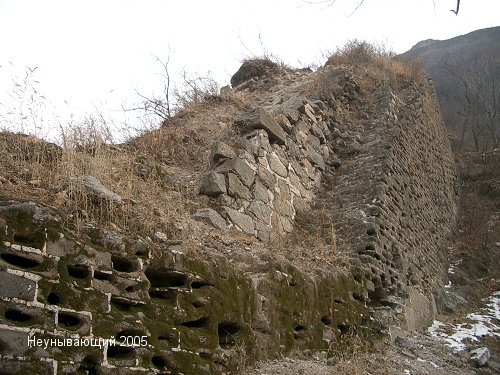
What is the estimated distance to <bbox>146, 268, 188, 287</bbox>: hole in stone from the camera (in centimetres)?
352

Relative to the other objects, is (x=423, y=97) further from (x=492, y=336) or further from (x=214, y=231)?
(x=214, y=231)

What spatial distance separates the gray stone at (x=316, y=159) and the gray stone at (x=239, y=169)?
1828 mm

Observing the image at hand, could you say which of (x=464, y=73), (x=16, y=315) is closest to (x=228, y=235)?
(x=16, y=315)

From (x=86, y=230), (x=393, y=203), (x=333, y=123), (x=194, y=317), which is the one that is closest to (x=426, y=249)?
(x=393, y=203)

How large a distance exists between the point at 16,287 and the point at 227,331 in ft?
5.24

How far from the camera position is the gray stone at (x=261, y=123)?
6.38 m

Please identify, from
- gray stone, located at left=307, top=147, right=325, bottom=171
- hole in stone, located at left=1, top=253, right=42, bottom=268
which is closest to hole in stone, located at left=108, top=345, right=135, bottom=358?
hole in stone, located at left=1, top=253, right=42, bottom=268

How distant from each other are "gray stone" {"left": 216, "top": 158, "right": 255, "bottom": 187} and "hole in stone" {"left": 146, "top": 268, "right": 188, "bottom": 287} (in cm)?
213

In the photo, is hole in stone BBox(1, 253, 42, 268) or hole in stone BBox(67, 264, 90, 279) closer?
hole in stone BBox(1, 253, 42, 268)

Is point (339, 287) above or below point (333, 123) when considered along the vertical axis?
below

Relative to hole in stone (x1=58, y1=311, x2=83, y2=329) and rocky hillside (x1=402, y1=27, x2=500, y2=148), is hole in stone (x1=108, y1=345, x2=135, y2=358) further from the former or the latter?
rocky hillside (x1=402, y1=27, x2=500, y2=148)

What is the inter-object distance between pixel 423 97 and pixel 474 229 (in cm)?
306

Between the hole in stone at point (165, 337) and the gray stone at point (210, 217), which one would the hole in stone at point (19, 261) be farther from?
the gray stone at point (210, 217)

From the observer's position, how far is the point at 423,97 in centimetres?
1042
